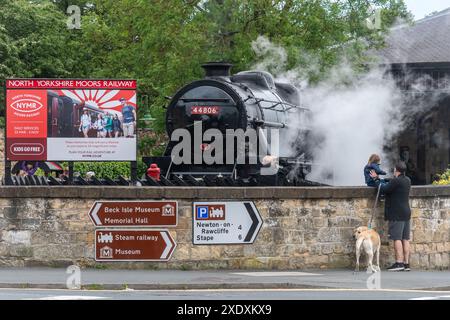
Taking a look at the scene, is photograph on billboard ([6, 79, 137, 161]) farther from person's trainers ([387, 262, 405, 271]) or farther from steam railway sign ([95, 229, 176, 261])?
person's trainers ([387, 262, 405, 271])

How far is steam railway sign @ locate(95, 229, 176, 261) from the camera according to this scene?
671 inches

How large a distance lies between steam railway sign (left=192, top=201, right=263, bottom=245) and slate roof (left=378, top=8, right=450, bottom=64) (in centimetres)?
1580

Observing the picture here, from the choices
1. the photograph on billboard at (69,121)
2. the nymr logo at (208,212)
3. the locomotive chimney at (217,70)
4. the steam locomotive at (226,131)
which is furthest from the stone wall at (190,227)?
the locomotive chimney at (217,70)

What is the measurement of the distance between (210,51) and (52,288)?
16.3 m

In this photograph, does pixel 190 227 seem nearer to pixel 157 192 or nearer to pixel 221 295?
pixel 157 192

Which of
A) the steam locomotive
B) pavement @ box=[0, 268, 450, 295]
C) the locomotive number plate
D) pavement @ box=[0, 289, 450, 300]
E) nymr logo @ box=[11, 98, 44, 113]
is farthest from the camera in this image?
the locomotive number plate

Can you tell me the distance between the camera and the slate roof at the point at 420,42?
33281mm

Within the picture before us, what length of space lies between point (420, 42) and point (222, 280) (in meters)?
21.2

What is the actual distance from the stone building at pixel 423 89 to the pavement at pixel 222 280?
1638 centimetres

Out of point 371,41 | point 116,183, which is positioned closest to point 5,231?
point 116,183

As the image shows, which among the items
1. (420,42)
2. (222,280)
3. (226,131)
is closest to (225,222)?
(222,280)

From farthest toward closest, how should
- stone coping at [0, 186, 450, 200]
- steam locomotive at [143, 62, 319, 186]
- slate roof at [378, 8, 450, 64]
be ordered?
slate roof at [378, 8, 450, 64] < steam locomotive at [143, 62, 319, 186] < stone coping at [0, 186, 450, 200]

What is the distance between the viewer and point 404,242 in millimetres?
17797

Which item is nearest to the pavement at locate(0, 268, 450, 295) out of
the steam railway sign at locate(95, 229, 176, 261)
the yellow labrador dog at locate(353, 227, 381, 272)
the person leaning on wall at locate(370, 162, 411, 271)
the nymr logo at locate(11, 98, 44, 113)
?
the yellow labrador dog at locate(353, 227, 381, 272)
